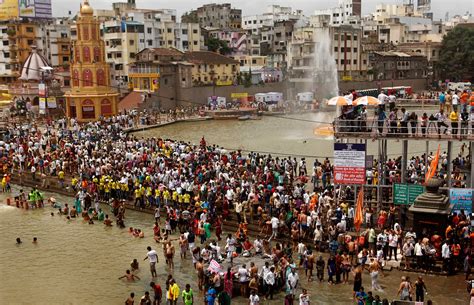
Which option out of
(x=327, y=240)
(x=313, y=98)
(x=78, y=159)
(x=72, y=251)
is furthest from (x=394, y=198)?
(x=313, y=98)

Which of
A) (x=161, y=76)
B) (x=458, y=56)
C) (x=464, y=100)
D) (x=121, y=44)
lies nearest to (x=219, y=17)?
(x=121, y=44)

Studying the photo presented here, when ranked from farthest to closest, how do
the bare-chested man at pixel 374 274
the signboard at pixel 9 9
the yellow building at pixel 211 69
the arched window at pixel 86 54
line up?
the signboard at pixel 9 9
the yellow building at pixel 211 69
the arched window at pixel 86 54
the bare-chested man at pixel 374 274

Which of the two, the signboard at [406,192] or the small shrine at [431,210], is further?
the signboard at [406,192]

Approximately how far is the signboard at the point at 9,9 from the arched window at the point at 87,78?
3382 centimetres

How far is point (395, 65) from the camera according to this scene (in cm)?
9444

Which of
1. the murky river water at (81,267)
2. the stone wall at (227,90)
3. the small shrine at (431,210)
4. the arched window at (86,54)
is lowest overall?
the murky river water at (81,267)

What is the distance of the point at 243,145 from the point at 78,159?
16.5 metres

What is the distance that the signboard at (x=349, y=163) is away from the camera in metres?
20.7

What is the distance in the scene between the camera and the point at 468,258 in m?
17.6

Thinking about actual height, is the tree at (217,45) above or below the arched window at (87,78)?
above

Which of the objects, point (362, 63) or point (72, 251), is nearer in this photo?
point (72, 251)

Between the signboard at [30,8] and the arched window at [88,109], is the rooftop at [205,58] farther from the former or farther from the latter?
the signboard at [30,8]

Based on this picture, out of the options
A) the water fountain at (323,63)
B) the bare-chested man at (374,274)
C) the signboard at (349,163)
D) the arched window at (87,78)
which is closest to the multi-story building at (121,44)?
the arched window at (87,78)

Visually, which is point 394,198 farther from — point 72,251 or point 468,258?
point 72,251
